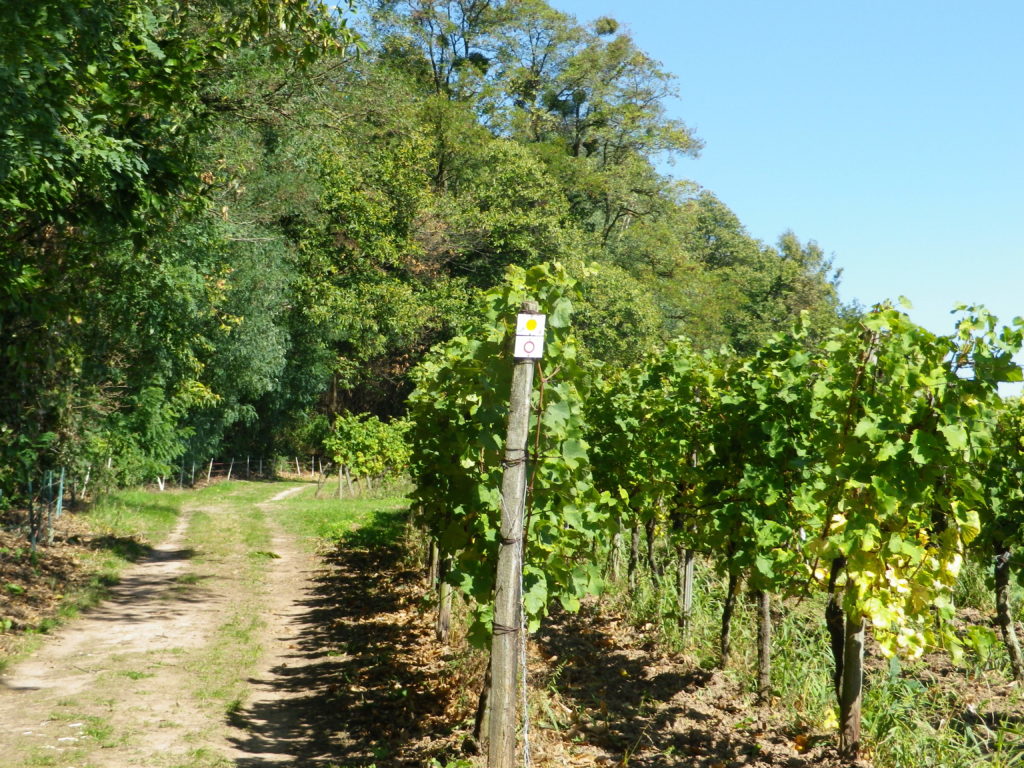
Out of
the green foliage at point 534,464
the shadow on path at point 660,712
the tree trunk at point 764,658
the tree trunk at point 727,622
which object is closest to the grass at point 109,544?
the green foliage at point 534,464

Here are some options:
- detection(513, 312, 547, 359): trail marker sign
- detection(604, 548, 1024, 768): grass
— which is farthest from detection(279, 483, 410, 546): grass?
detection(513, 312, 547, 359): trail marker sign

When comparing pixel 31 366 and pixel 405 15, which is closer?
pixel 31 366

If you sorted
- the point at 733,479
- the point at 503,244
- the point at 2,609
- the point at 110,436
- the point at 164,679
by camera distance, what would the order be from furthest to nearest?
the point at 503,244 < the point at 110,436 < the point at 2,609 < the point at 164,679 < the point at 733,479

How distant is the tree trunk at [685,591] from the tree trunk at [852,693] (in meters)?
3.03

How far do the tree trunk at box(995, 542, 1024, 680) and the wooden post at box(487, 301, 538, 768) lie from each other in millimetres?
5212

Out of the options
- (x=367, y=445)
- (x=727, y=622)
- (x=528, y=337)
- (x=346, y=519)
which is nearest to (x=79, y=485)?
(x=346, y=519)

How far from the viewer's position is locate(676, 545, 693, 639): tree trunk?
9.21 m

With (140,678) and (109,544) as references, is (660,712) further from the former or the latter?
(109,544)

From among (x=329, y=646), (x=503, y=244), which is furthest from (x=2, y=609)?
(x=503, y=244)

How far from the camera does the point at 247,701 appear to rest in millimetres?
8305

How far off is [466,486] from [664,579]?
4.67m

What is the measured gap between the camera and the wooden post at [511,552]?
5.08 m

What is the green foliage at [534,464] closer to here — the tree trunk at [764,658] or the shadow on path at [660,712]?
the shadow on path at [660,712]

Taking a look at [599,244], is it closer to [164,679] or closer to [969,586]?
[969,586]
